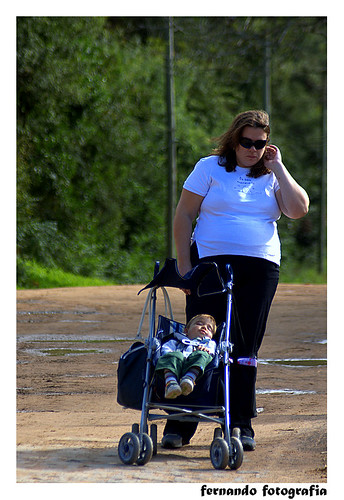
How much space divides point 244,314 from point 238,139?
42.6 inches

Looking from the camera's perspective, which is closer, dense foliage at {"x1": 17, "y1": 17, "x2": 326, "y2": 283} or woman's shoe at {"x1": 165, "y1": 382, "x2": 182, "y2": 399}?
woman's shoe at {"x1": 165, "y1": 382, "x2": 182, "y2": 399}

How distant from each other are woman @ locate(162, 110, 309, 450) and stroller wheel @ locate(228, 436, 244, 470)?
54cm

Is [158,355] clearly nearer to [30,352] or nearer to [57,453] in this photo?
[57,453]

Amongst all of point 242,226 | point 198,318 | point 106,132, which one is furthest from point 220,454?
point 106,132

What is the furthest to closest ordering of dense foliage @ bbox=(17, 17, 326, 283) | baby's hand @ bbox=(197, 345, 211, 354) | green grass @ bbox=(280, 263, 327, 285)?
green grass @ bbox=(280, 263, 327, 285), dense foliage @ bbox=(17, 17, 326, 283), baby's hand @ bbox=(197, 345, 211, 354)

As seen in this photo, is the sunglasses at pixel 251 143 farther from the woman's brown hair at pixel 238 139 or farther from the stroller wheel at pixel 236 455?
the stroller wheel at pixel 236 455

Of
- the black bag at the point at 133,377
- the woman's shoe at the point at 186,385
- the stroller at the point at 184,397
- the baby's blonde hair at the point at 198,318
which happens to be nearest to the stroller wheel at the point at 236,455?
the stroller at the point at 184,397

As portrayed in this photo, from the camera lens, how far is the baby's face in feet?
17.0

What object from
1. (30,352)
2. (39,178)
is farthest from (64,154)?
(30,352)

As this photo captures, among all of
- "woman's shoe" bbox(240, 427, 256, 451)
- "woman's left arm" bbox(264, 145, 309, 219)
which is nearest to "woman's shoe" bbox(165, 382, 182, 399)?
"woman's shoe" bbox(240, 427, 256, 451)

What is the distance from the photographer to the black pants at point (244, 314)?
17.5ft

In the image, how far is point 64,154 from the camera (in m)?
26.3

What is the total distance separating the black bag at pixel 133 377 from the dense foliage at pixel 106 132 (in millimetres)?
15601
